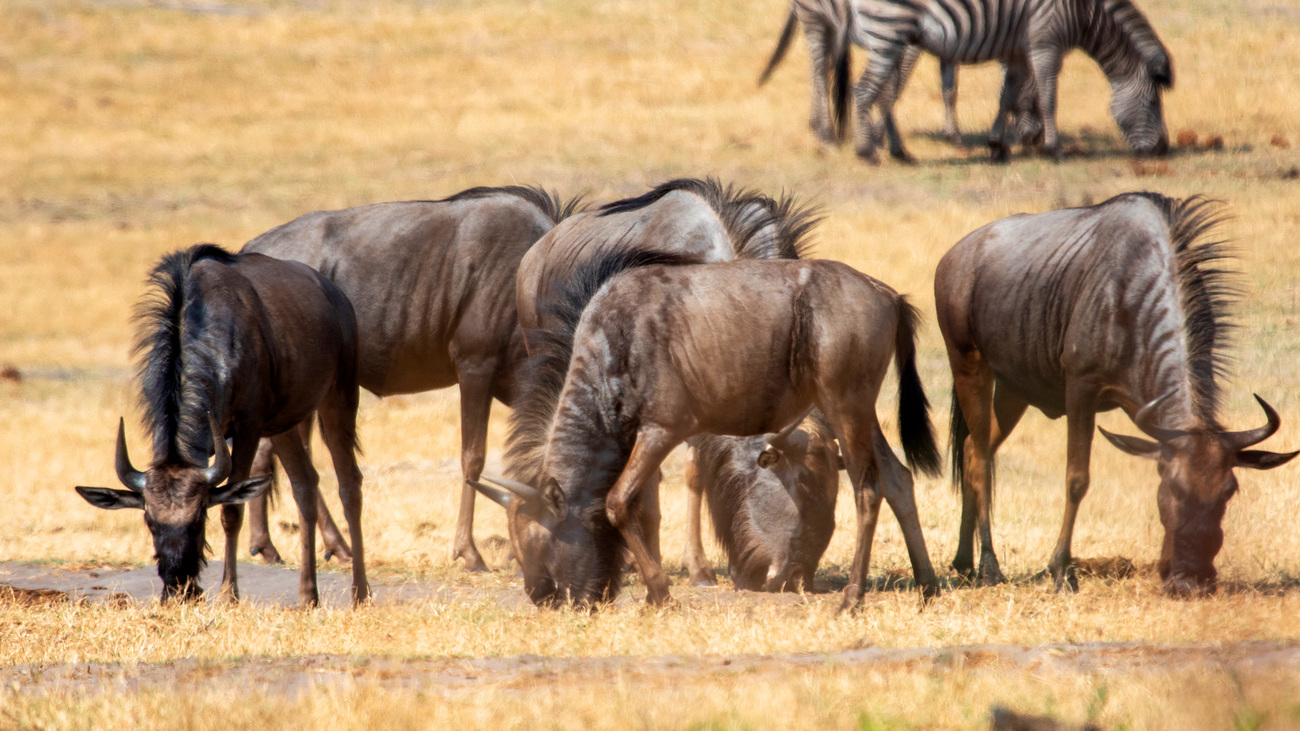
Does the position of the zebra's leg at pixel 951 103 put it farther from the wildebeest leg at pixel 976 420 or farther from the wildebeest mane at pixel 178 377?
the wildebeest mane at pixel 178 377

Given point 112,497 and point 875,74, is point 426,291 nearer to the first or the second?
point 112,497

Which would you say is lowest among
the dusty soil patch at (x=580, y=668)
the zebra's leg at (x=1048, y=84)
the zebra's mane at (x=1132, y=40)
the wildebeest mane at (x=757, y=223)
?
the dusty soil patch at (x=580, y=668)

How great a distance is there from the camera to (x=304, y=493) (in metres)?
7.72

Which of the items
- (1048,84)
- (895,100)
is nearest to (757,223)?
(1048,84)

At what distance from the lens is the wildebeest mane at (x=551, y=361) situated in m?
7.20

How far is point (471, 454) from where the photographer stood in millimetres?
9711

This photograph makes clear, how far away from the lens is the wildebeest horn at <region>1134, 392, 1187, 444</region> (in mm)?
6793

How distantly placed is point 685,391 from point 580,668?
1.99 m

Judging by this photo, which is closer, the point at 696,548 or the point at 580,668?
the point at 580,668

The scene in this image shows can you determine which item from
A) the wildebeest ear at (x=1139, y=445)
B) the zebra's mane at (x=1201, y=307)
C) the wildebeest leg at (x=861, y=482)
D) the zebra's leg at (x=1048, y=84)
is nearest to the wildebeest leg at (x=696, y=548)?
the wildebeest leg at (x=861, y=482)

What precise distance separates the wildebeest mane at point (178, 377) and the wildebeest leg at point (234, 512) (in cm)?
33

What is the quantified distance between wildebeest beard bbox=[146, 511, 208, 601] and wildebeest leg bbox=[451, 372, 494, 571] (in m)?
2.99

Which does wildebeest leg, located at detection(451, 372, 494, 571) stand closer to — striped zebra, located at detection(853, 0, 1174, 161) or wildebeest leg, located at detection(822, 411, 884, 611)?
wildebeest leg, located at detection(822, 411, 884, 611)

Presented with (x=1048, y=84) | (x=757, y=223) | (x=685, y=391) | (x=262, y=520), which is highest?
(x=1048, y=84)
